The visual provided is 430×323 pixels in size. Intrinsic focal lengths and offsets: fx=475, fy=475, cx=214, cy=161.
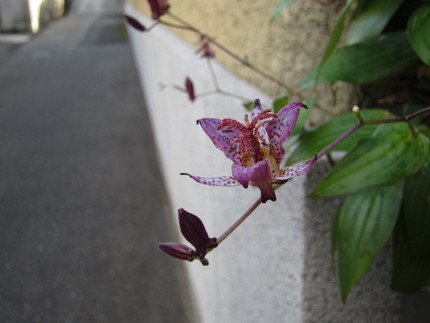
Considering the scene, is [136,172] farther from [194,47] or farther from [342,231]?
[342,231]

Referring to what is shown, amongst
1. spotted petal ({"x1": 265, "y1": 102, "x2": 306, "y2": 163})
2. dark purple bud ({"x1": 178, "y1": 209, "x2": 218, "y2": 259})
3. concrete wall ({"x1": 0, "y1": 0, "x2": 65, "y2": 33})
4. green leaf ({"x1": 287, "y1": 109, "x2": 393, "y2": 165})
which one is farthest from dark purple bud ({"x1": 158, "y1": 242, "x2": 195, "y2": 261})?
concrete wall ({"x1": 0, "y1": 0, "x2": 65, "y2": 33})

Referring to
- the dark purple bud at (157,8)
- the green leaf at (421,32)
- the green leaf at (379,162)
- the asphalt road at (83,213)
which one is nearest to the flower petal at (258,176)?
the green leaf at (379,162)

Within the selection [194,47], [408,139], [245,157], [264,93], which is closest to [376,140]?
[408,139]

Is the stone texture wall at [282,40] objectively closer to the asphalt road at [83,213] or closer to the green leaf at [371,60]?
the green leaf at [371,60]

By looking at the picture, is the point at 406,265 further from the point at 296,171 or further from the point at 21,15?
the point at 21,15

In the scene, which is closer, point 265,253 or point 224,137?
point 224,137

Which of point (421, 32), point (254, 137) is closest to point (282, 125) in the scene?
point (254, 137)

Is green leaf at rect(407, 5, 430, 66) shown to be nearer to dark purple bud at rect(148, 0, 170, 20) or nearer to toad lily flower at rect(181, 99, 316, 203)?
toad lily flower at rect(181, 99, 316, 203)
